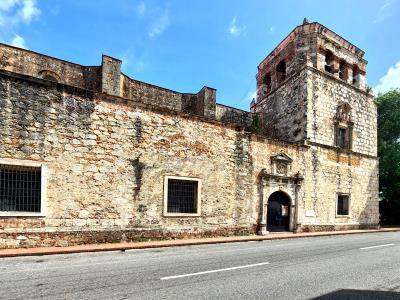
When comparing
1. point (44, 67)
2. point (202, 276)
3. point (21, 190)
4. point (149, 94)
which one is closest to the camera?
point (202, 276)

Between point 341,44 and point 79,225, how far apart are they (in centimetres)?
1834

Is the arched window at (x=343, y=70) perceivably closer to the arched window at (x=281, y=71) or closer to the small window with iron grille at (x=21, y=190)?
the arched window at (x=281, y=71)

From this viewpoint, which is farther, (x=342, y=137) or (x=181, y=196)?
(x=342, y=137)

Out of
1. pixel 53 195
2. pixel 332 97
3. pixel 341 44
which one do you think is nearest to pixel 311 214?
pixel 332 97

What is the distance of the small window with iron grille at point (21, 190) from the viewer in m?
8.38

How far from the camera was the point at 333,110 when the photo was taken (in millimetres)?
17172

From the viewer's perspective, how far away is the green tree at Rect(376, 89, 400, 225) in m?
23.1

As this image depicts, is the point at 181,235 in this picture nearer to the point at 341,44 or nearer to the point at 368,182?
the point at 368,182

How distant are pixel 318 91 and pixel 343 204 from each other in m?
6.99

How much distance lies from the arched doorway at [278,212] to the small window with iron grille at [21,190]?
10.2m

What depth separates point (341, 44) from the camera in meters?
18.3

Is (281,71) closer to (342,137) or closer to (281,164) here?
(342,137)

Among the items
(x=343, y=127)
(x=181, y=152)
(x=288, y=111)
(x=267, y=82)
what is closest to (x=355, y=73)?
(x=343, y=127)

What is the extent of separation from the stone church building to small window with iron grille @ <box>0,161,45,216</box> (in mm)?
30
